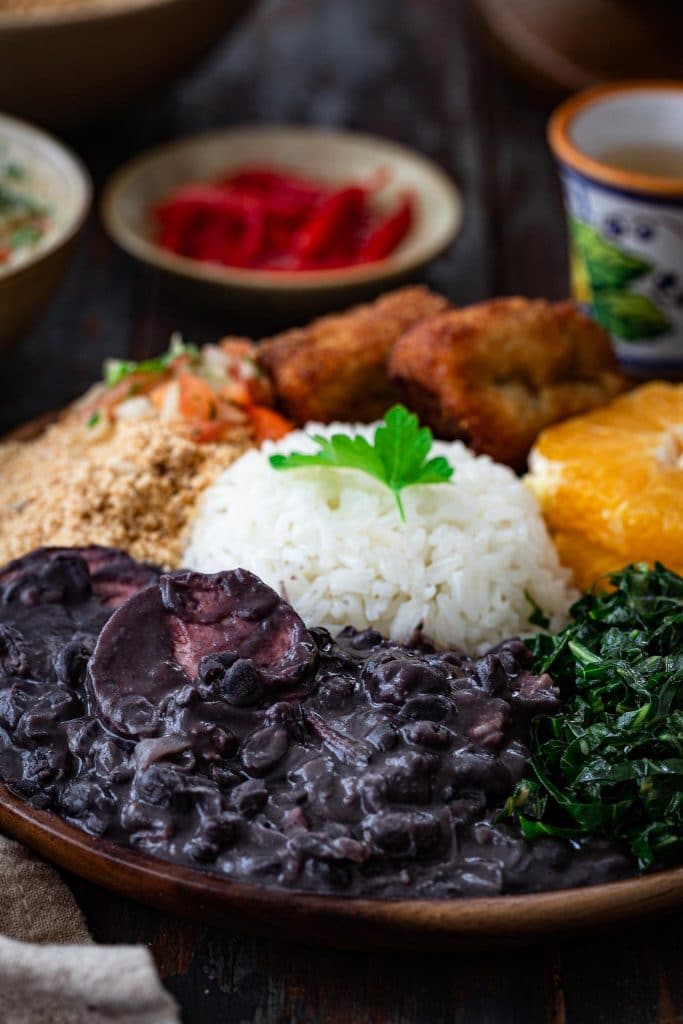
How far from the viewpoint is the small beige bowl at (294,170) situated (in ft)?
21.0

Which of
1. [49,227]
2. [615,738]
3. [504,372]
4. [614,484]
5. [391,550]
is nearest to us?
[615,738]

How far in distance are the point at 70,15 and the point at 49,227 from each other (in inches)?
50.4

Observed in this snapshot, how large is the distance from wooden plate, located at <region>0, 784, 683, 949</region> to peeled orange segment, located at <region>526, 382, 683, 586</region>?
138cm

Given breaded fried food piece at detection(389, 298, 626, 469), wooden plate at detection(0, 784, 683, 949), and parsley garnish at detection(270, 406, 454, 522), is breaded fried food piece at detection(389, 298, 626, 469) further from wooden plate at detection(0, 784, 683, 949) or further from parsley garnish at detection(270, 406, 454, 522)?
wooden plate at detection(0, 784, 683, 949)

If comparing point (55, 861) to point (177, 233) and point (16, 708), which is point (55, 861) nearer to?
point (16, 708)

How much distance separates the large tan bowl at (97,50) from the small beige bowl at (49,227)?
20.4 inches

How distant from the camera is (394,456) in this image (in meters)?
4.42

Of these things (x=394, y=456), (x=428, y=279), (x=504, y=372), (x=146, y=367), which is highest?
(x=394, y=456)

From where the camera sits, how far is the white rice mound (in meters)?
4.33

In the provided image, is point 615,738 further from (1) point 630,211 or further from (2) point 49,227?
(2) point 49,227

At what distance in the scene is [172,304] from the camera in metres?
6.99

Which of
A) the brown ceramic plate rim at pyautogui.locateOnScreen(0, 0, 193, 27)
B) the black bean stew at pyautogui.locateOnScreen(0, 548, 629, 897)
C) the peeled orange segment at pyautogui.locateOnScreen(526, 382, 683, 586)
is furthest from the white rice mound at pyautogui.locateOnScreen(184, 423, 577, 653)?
the brown ceramic plate rim at pyautogui.locateOnScreen(0, 0, 193, 27)

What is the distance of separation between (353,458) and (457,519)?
422mm

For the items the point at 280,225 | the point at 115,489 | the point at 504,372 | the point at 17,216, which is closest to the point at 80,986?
the point at 115,489
